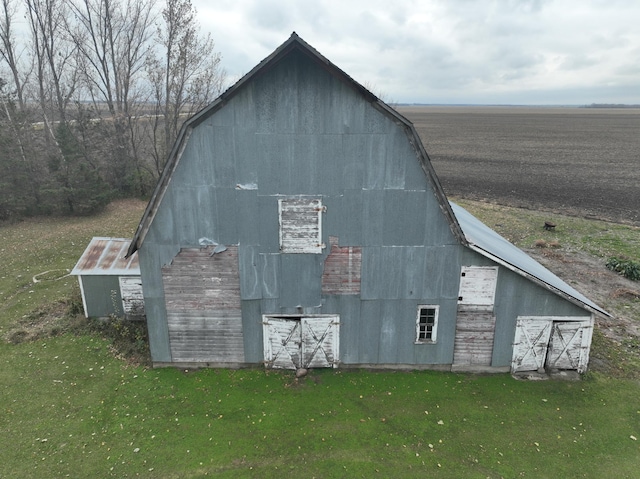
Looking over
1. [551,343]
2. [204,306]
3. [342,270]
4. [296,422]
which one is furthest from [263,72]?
[551,343]

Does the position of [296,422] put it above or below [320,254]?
below

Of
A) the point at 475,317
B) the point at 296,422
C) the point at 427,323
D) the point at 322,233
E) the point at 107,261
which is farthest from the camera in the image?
the point at 107,261

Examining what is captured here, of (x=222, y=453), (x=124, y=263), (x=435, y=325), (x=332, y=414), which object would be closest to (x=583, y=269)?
(x=435, y=325)

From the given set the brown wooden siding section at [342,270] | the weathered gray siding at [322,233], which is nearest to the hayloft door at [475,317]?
the weathered gray siding at [322,233]

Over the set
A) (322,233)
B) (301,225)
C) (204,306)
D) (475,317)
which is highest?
(301,225)

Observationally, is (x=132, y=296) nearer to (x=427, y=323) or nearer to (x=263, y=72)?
(x=263, y=72)

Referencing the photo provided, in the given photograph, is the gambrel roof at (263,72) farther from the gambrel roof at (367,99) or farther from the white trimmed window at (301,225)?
the white trimmed window at (301,225)

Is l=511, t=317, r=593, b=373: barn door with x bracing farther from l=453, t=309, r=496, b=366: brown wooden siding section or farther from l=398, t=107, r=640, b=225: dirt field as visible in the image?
l=398, t=107, r=640, b=225: dirt field
